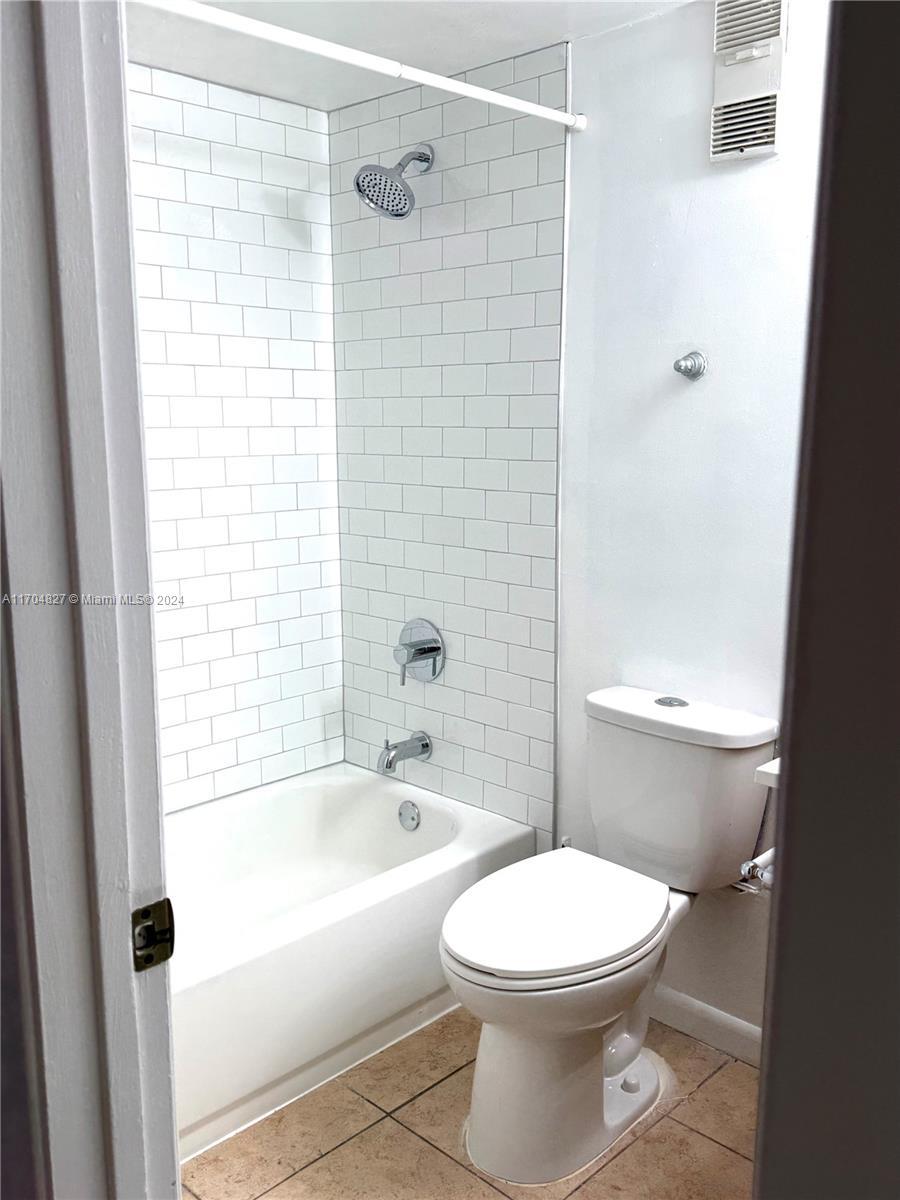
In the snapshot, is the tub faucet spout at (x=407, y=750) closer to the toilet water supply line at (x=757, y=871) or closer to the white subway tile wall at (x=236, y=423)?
the white subway tile wall at (x=236, y=423)

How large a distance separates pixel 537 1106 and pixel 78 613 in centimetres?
161

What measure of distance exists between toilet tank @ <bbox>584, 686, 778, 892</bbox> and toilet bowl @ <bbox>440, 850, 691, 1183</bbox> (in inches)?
4.0

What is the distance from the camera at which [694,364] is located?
221 cm

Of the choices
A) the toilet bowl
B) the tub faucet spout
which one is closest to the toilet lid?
the toilet bowl

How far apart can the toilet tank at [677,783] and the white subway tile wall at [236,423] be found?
1.04m

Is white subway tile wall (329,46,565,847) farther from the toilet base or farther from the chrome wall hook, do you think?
the toilet base

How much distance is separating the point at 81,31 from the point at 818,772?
83 centimetres

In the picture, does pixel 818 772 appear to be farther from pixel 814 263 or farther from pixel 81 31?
pixel 81 31

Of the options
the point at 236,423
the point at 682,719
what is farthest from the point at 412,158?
the point at 682,719

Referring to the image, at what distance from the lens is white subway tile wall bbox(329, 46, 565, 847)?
2.49 m

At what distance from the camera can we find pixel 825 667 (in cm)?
21

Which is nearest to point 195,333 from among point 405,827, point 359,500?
point 359,500

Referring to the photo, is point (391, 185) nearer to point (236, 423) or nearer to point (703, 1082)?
point (236, 423)

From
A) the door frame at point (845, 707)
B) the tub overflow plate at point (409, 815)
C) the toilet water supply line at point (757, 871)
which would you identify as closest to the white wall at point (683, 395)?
the toilet water supply line at point (757, 871)
